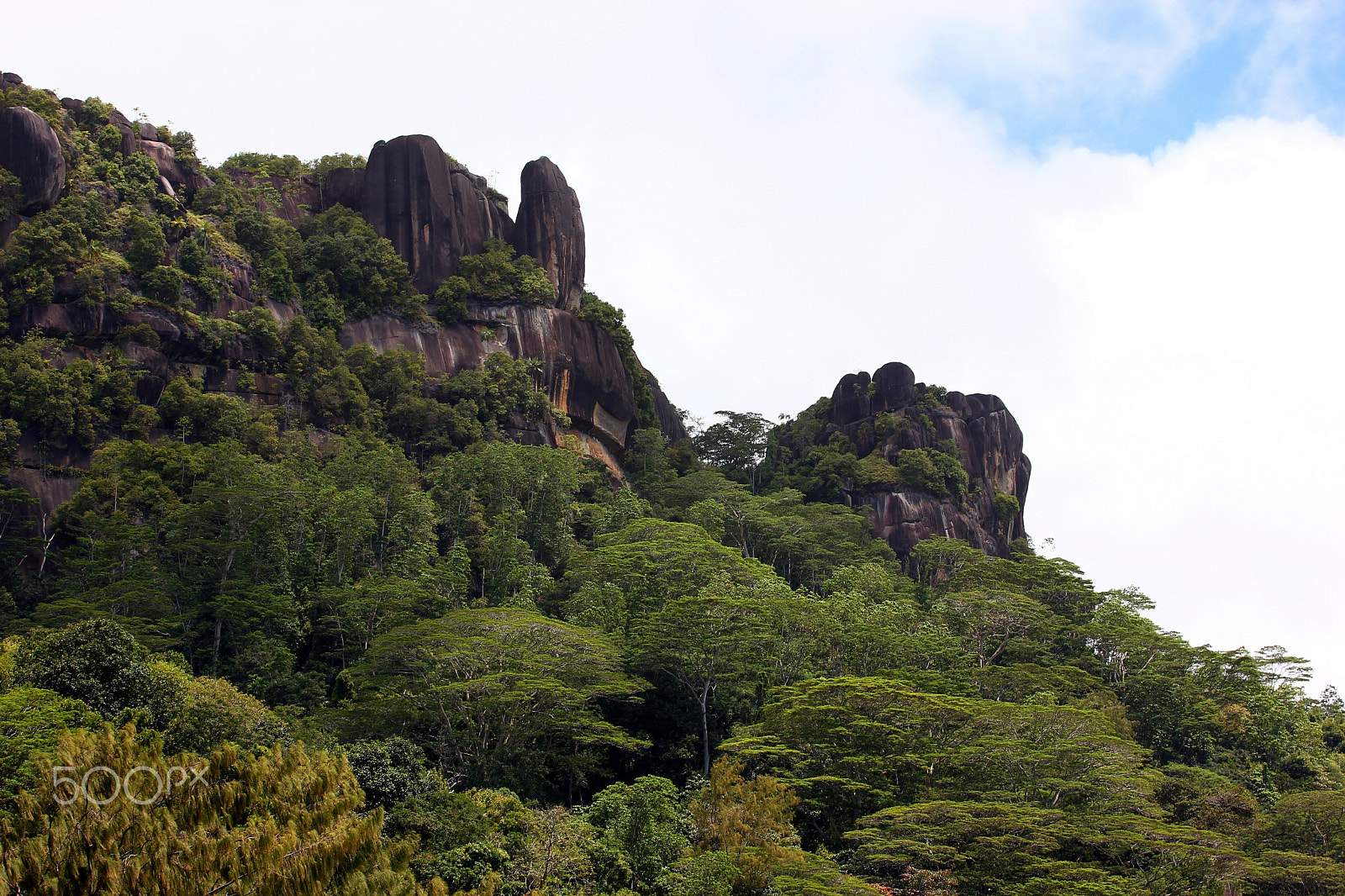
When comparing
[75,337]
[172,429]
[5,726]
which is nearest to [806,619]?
[5,726]

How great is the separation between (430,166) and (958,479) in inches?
1486

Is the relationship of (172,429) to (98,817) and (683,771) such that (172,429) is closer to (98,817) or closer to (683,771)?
(683,771)

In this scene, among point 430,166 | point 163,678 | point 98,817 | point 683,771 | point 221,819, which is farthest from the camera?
point 430,166

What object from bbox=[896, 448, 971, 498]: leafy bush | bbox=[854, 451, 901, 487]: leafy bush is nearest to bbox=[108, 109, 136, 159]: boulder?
bbox=[854, 451, 901, 487]: leafy bush

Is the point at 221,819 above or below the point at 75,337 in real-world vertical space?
below

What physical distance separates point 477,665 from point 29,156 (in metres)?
A: 33.1

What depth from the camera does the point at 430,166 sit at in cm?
5928

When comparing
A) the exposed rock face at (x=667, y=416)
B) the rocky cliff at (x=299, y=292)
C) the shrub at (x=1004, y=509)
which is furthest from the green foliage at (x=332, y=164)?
the shrub at (x=1004, y=509)

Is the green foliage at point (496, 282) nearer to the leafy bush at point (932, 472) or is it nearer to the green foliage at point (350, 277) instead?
the green foliage at point (350, 277)

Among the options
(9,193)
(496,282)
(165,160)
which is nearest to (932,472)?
(496,282)

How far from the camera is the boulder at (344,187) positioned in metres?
60.5

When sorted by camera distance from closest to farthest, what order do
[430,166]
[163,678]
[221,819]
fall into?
[221,819] → [163,678] → [430,166]

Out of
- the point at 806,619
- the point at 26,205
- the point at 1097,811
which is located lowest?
the point at 1097,811

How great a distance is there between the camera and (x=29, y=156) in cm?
4241
